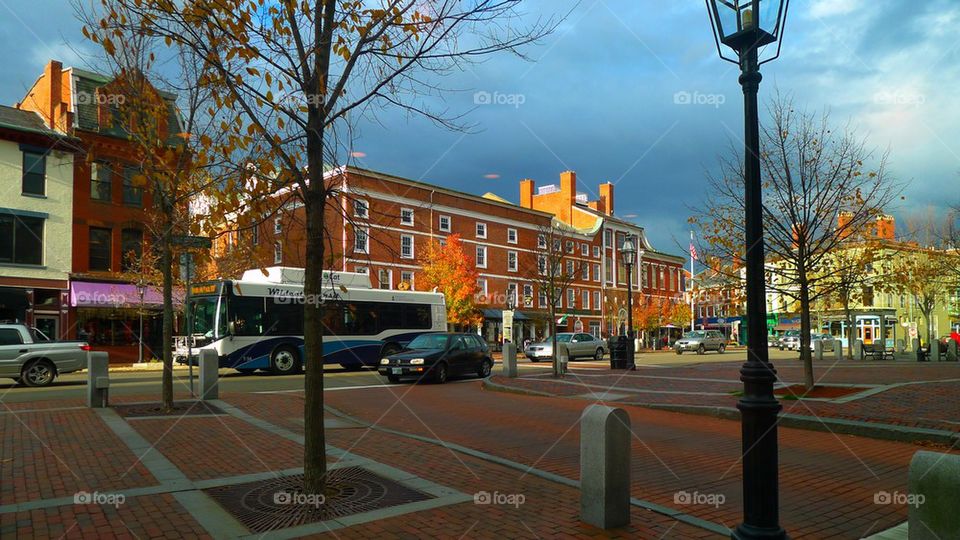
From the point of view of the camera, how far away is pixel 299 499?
574 centimetres

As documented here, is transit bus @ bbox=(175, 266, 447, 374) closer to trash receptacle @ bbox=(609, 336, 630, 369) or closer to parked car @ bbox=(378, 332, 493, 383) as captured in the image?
parked car @ bbox=(378, 332, 493, 383)

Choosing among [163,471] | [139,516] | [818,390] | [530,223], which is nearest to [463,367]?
[818,390]

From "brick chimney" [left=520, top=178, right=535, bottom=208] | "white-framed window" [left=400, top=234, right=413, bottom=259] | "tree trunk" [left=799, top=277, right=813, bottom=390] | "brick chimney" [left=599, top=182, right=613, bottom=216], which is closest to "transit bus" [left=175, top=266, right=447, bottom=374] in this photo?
"tree trunk" [left=799, top=277, right=813, bottom=390]

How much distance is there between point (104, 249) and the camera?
3083 centimetres

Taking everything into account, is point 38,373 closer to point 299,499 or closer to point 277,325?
point 277,325

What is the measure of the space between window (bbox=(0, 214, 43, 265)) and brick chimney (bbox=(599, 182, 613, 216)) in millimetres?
56612

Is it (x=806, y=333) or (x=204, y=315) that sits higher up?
(x=204, y=315)

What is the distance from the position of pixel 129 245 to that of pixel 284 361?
1423 cm

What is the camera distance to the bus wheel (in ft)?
72.6

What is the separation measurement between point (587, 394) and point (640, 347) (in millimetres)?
50054

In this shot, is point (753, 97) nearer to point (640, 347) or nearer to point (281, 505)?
point (281, 505)

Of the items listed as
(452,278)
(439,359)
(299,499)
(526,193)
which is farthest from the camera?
(526,193)

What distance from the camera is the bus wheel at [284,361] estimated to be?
2212cm

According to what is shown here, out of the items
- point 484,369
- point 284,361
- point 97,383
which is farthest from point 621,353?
point 97,383
